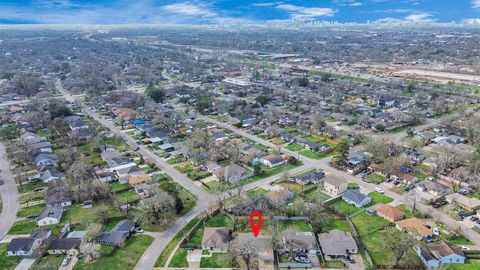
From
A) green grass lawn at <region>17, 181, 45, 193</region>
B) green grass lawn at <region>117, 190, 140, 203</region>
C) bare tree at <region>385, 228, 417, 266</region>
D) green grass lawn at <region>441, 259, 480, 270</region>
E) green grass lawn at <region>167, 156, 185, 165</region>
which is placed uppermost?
bare tree at <region>385, 228, 417, 266</region>

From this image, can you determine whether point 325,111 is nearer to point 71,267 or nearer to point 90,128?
point 90,128

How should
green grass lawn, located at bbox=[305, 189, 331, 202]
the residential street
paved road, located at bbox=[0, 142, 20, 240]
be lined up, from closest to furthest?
1. the residential street
2. paved road, located at bbox=[0, 142, 20, 240]
3. green grass lawn, located at bbox=[305, 189, 331, 202]

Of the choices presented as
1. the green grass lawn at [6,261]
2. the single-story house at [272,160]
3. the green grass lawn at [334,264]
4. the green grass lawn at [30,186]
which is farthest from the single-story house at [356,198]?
the green grass lawn at [30,186]

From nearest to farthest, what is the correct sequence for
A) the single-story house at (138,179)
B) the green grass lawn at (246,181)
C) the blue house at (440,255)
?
the blue house at (440,255)
the green grass lawn at (246,181)
the single-story house at (138,179)

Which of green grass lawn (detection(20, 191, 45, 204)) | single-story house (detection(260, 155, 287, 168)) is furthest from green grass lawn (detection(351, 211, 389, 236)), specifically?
green grass lawn (detection(20, 191, 45, 204))

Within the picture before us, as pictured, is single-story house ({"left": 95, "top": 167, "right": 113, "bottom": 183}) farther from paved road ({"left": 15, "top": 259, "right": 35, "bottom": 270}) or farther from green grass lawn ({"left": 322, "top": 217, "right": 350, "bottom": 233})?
green grass lawn ({"left": 322, "top": 217, "right": 350, "bottom": 233})

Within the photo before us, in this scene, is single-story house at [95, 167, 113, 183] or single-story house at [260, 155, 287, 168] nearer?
single-story house at [95, 167, 113, 183]

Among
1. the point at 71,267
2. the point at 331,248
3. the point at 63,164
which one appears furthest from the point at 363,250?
the point at 63,164

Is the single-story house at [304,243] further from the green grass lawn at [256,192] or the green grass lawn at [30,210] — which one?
the green grass lawn at [30,210]
